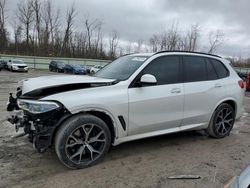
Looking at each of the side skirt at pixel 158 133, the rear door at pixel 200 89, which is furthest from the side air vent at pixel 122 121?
the rear door at pixel 200 89

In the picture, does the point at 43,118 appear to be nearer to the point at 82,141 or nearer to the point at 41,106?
the point at 41,106

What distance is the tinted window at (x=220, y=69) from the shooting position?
5738 millimetres

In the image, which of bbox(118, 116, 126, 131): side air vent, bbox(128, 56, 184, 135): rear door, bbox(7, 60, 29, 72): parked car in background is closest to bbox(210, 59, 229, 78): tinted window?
bbox(128, 56, 184, 135): rear door

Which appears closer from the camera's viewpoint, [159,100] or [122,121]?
[122,121]

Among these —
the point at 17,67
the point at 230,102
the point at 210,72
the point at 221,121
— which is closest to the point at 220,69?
the point at 210,72

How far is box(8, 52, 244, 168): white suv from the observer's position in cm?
383

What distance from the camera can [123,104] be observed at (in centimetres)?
423

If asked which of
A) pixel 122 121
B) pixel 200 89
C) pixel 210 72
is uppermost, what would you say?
pixel 210 72

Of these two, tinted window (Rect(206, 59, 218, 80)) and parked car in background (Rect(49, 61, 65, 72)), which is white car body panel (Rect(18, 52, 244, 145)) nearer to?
tinted window (Rect(206, 59, 218, 80))

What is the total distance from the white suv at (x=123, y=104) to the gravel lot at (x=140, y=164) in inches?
12.5

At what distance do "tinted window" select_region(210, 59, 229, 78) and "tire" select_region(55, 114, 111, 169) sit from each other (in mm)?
2834

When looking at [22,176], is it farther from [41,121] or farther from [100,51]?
[100,51]

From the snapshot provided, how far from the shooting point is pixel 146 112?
4480 millimetres

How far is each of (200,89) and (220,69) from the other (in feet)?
3.10
